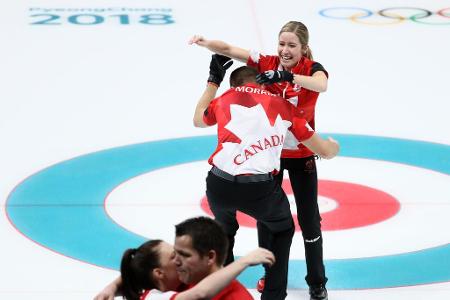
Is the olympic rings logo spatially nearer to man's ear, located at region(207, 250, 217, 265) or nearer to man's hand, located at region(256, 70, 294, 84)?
man's hand, located at region(256, 70, 294, 84)

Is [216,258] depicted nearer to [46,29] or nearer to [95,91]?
[95,91]

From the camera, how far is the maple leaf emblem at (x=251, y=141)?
5691mm

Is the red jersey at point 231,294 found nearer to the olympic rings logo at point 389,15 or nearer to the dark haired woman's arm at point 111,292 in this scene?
the dark haired woman's arm at point 111,292

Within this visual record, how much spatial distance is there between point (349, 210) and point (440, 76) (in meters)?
4.74

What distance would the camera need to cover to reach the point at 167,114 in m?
11.2

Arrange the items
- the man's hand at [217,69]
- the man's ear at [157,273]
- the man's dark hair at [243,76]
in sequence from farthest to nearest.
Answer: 1. the man's hand at [217,69]
2. the man's dark hair at [243,76]
3. the man's ear at [157,273]

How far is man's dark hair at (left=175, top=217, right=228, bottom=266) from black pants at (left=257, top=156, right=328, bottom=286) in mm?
1910

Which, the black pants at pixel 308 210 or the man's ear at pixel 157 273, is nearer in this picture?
the man's ear at pixel 157 273

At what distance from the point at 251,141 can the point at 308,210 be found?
1016 mm

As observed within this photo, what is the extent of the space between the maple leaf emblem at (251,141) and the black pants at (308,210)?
60 cm

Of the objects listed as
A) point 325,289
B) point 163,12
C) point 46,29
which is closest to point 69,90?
point 46,29

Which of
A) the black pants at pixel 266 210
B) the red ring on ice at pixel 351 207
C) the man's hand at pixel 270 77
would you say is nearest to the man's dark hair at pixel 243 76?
the man's hand at pixel 270 77

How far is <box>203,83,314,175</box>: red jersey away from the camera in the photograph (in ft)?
18.7

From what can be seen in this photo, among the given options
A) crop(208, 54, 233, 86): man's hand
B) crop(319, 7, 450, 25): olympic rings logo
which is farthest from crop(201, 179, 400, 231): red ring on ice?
crop(319, 7, 450, 25): olympic rings logo
